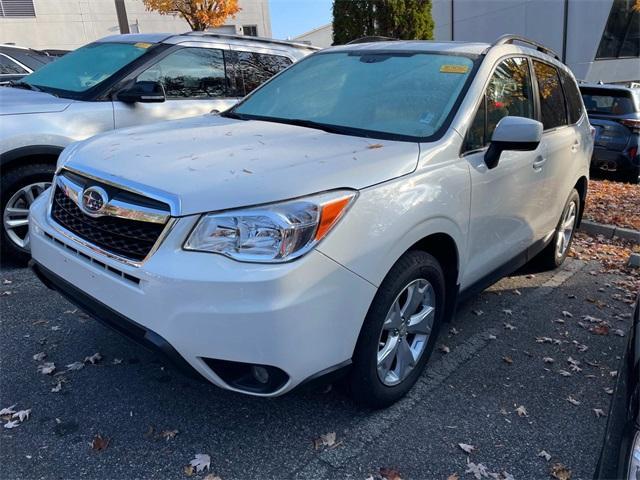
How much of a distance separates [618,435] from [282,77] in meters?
3.11

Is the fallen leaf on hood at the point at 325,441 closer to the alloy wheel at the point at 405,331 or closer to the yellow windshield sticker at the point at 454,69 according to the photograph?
the alloy wheel at the point at 405,331

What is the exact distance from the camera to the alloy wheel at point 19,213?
13.4 feet

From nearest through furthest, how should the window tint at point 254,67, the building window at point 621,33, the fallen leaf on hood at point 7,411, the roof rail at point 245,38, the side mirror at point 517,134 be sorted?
the fallen leaf on hood at point 7,411
the side mirror at point 517,134
the roof rail at point 245,38
the window tint at point 254,67
the building window at point 621,33

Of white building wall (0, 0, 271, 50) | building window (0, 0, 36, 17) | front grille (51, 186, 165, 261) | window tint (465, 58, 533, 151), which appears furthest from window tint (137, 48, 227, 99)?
building window (0, 0, 36, 17)

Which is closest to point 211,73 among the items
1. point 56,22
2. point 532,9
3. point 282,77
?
point 282,77

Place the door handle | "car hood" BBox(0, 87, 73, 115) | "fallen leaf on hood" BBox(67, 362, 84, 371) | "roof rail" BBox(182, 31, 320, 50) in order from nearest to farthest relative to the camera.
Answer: "fallen leaf on hood" BBox(67, 362, 84, 371)
the door handle
"car hood" BBox(0, 87, 73, 115)
"roof rail" BBox(182, 31, 320, 50)

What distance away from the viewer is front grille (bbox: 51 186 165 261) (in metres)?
2.12

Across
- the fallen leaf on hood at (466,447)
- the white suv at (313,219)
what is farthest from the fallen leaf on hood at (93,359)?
the fallen leaf on hood at (466,447)

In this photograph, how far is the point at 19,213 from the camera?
4137 mm

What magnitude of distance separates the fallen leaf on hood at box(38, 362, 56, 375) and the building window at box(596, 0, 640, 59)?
25.9 metres

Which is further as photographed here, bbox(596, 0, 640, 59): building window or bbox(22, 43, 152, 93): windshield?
bbox(596, 0, 640, 59): building window

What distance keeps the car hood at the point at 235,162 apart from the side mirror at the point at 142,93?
5.35 feet

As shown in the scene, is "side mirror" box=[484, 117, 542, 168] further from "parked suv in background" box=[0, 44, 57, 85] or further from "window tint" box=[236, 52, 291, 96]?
"parked suv in background" box=[0, 44, 57, 85]

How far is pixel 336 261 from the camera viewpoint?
6.79 feet
